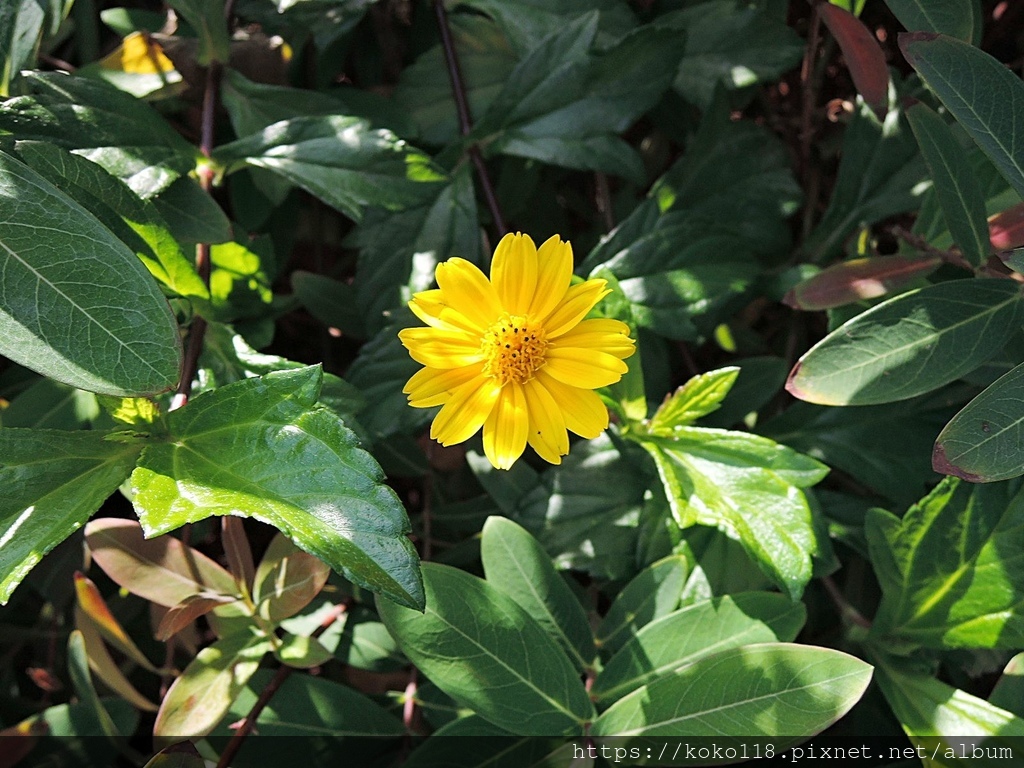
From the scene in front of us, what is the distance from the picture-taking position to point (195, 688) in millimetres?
1008

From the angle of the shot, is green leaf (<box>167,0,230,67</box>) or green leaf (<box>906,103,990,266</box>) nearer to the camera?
green leaf (<box>906,103,990,266</box>)

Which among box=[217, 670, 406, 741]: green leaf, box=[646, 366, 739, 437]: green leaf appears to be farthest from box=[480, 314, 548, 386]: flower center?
box=[217, 670, 406, 741]: green leaf

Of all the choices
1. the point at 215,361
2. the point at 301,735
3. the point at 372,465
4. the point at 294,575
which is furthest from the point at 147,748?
the point at 372,465

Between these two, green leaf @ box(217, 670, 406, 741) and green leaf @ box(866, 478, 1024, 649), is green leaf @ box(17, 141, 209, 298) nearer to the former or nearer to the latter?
green leaf @ box(217, 670, 406, 741)

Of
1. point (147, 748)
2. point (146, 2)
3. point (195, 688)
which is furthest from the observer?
point (146, 2)

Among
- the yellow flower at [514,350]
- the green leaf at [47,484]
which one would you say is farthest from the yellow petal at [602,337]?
the green leaf at [47,484]

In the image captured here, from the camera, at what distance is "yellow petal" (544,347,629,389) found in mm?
847

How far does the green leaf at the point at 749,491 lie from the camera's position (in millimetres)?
936

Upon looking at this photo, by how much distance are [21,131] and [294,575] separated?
22.6 inches

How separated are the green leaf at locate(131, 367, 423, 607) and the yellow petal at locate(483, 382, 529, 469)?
164 mm

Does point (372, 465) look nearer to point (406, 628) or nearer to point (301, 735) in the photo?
point (406, 628)

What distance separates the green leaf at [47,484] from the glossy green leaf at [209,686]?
0.30m

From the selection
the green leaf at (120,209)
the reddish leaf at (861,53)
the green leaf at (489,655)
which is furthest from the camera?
the reddish leaf at (861,53)

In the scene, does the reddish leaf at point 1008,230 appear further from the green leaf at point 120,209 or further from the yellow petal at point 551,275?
the green leaf at point 120,209
